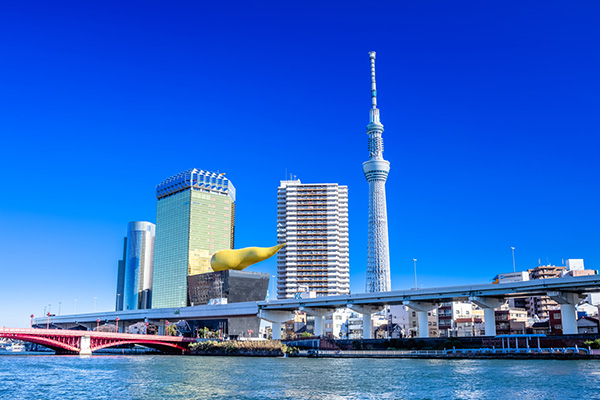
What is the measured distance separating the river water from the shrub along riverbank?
103 ft

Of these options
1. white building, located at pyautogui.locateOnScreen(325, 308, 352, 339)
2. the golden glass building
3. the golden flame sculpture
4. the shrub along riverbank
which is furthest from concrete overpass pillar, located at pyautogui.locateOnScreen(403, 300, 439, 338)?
the golden glass building

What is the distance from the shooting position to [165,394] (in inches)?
1432

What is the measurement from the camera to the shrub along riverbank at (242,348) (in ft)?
283

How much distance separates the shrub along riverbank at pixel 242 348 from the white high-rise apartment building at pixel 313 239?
257 feet

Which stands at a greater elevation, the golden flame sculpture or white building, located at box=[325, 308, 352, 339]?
the golden flame sculpture

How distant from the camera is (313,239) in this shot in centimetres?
18275

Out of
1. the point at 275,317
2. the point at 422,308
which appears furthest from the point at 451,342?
the point at 275,317

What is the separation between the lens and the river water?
115 feet

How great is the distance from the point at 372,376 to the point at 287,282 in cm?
13330

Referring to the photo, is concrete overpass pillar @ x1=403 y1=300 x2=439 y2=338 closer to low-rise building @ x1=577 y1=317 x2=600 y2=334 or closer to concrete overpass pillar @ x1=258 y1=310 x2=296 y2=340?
low-rise building @ x1=577 y1=317 x2=600 y2=334

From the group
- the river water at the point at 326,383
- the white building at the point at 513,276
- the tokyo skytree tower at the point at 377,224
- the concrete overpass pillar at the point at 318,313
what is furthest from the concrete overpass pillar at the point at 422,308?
the tokyo skytree tower at the point at 377,224

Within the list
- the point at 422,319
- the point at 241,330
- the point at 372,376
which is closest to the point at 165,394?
the point at 372,376

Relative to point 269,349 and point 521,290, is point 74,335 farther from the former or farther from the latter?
point 521,290

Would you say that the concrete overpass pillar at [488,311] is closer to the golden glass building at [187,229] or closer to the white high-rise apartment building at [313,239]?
the white high-rise apartment building at [313,239]
